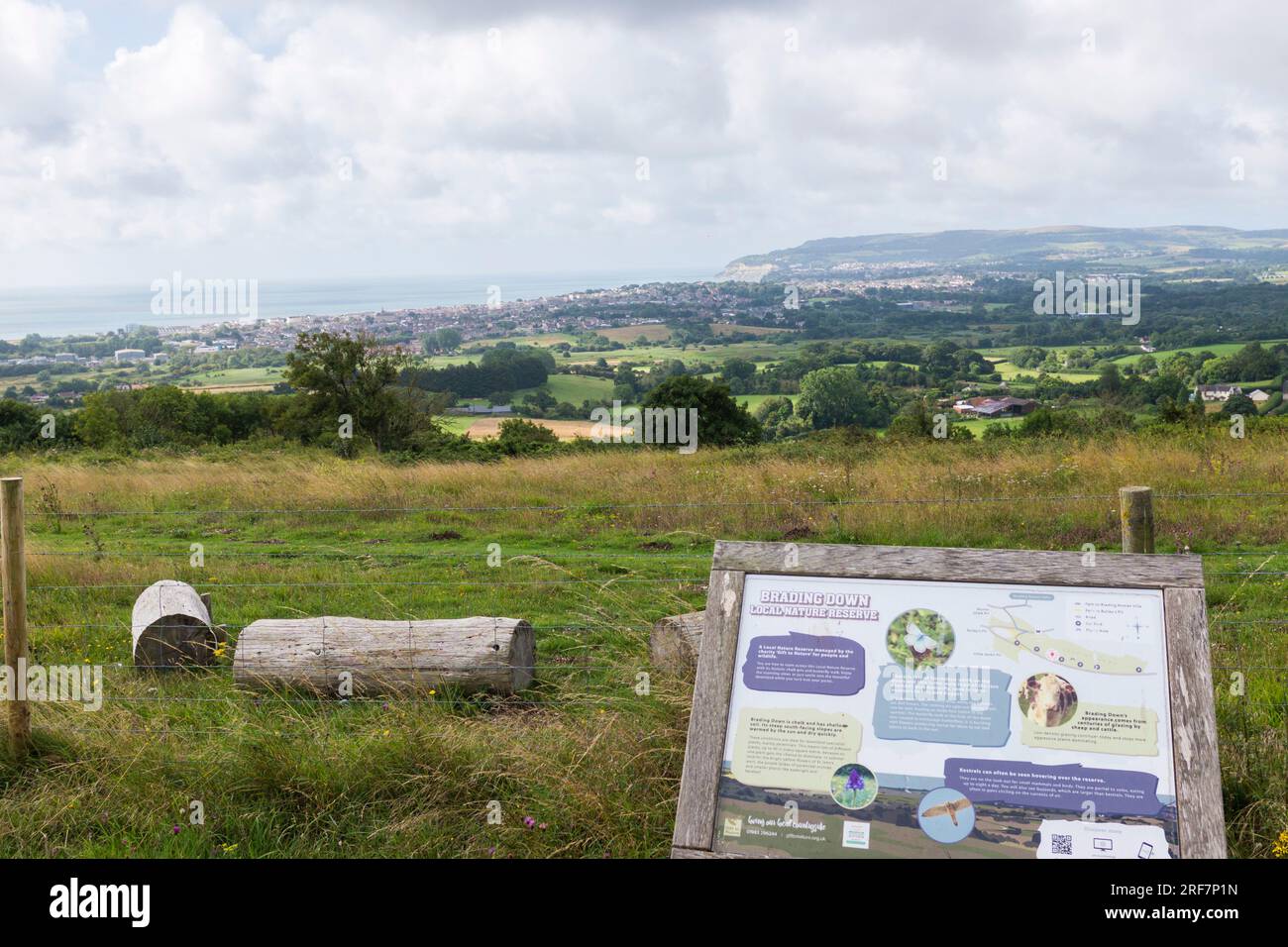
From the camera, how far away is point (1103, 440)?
A: 17547 millimetres

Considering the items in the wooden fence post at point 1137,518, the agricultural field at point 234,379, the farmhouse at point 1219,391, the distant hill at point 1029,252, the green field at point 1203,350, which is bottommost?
the wooden fence post at point 1137,518

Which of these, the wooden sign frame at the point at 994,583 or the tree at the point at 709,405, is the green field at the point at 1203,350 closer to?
the tree at the point at 709,405

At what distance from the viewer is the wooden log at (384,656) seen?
6.32 meters

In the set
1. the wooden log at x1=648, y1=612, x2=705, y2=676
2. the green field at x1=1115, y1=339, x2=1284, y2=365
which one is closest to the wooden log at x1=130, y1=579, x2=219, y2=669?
the wooden log at x1=648, y1=612, x2=705, y2=676

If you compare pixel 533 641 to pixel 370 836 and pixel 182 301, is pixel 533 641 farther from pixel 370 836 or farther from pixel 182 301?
pixel 182 301

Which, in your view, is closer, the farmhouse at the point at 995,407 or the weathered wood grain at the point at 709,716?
the weathered wood grain at the point at 709,716

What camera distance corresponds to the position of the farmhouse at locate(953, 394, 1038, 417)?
3509cm

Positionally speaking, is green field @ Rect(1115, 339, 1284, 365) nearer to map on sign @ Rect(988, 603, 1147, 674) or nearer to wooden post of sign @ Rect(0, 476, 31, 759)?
map on sign @ Rect(988, 603, 1147, 674)

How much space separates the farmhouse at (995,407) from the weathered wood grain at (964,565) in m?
32.3

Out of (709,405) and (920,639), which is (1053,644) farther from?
(709,405)

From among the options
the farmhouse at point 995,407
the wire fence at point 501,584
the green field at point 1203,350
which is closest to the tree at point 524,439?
the wire fence at point 501,584

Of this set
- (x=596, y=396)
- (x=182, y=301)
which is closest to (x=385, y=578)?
(x=182, y=301)

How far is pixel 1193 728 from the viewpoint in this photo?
308 centimetres
